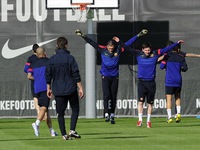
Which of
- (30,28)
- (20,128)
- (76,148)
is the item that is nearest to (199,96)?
(30,28)

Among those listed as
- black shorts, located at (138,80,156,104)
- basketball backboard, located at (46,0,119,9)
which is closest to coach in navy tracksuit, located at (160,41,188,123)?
black shorts, located at (138,80,156,104)

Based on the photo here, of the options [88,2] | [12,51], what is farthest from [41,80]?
[12,51]

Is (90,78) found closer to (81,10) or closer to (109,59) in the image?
(81,10)

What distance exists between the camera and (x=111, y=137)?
1758 centimetres

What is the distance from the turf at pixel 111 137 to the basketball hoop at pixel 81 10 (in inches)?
153

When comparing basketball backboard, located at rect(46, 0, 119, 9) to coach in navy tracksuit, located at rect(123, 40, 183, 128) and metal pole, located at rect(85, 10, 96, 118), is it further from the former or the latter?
coach in navy tracksuit, located at rect(123, 40, 183, 128)

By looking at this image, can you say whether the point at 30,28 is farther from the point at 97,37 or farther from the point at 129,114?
the point at 129,114

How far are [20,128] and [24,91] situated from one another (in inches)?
210

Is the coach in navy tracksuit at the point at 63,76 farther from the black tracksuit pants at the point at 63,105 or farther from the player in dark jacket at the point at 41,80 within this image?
the player in dark jacket at the point at 41,80

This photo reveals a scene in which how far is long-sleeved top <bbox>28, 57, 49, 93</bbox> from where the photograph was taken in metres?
18.6

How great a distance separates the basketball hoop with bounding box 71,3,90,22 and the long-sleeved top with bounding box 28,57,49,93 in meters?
7.34

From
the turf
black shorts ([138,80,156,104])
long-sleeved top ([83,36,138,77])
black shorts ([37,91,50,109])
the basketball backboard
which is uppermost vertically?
the basketball backboard

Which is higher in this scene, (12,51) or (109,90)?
(12,51)

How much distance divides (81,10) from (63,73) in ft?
31.1
